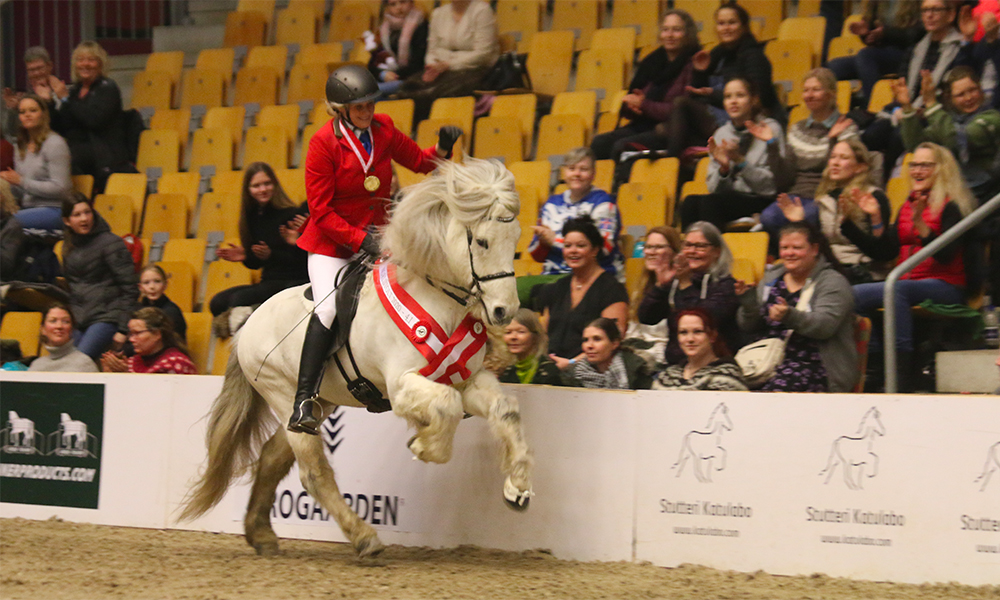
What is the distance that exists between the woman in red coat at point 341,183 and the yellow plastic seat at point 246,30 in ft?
24.6

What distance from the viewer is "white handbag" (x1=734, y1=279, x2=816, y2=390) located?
18.4ft

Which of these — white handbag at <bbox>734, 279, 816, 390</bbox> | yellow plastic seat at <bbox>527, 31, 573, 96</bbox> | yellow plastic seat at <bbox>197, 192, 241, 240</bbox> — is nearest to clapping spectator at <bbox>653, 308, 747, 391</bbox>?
white handbag at <bbox>734, 279, 816, 390</bbox>

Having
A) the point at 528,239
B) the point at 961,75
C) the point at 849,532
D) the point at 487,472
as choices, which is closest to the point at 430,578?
the point at 487,472

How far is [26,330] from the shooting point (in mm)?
9172

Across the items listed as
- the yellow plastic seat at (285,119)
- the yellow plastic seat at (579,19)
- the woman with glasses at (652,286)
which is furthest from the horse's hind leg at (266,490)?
the yellow plastic seat at (579,19)

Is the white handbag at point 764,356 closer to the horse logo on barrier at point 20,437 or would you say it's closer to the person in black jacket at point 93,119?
the horse logo on barrier at point 20,437

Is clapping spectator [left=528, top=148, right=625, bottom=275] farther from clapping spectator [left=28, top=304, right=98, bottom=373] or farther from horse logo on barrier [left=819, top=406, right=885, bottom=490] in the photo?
clapping spectator [left=28, top=304, right=98, bottom=373]

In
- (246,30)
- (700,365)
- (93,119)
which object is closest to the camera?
(700,365)

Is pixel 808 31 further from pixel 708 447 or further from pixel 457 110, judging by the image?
pixel 708 447

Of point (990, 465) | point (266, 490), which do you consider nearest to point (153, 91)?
point (266, 490)

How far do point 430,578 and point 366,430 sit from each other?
1484 mm

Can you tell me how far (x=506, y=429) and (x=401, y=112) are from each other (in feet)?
18.6

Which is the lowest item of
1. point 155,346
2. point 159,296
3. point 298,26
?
point 155,346

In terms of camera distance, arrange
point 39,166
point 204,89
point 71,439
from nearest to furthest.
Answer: point 71,439
point 39,166
point 204,89
